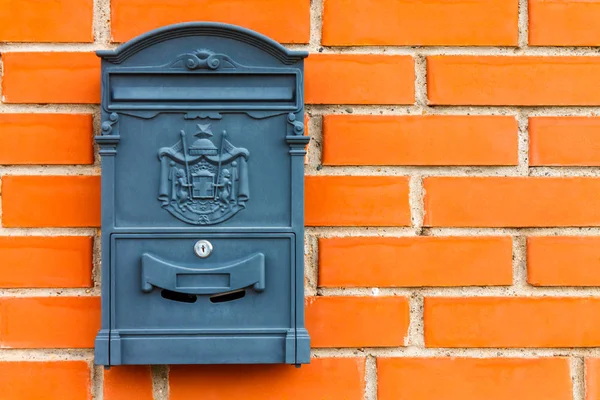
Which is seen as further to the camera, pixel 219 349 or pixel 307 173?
pixel 307 173

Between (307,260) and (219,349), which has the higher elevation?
(307,260)

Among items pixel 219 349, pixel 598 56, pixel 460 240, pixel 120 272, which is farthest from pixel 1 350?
pixel 598 56

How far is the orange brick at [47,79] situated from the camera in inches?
46.1

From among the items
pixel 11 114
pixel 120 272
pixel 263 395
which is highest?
pixel 11 114

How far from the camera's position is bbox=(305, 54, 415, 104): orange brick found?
1191mm

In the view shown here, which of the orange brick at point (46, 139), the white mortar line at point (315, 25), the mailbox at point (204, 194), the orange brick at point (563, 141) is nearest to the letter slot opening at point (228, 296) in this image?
the mailbox at point (204, 194)

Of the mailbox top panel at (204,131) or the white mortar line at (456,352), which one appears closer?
the mailbox top panel at (204,131)

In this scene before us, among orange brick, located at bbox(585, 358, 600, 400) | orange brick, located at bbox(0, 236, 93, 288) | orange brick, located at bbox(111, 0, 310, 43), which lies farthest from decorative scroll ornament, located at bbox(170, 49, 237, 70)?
orange brick, located at bbox(585, 358, 600, 400)

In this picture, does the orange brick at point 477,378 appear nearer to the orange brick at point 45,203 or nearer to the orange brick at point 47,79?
the orange brick at point 45,203

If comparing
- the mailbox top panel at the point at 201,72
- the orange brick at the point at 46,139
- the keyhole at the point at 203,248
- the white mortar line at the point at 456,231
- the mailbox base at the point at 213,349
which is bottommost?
the mailbox base at the point at 213,349

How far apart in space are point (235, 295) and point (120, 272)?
0.64 feet

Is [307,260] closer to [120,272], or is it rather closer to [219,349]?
[219,349]

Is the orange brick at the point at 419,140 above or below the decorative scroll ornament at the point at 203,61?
below

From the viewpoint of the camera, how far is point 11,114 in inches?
46.2
